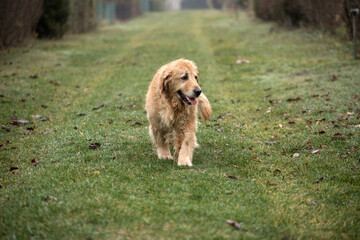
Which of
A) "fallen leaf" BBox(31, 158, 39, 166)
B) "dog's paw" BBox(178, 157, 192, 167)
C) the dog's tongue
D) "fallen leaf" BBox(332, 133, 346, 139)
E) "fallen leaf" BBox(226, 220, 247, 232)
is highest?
the dog's tongue

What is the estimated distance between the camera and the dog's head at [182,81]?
5.65 m

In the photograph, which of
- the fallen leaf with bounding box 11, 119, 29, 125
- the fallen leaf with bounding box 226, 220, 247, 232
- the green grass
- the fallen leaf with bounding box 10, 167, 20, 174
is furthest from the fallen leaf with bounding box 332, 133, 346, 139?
the fallen leaf with bounding box 11, 119, 29, 125

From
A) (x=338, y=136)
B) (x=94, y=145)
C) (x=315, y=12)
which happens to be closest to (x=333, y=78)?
(x=338, y=136)

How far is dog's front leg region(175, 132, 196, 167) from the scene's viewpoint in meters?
5.74

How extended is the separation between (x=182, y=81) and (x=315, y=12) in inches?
678

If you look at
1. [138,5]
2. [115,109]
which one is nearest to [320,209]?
[115,109]

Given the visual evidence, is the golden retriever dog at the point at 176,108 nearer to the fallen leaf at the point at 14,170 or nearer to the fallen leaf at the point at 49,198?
the fallen leaf at the point at 49,198

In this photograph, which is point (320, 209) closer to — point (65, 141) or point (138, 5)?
point (65, 141)

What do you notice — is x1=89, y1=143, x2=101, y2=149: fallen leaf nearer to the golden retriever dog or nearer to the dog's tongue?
the golden retriever dog

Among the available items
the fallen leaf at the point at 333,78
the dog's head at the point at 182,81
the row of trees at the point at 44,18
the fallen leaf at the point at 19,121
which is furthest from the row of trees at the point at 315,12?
the row of trees at the point at 44,18

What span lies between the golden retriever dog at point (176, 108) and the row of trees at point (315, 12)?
11345 millimetres

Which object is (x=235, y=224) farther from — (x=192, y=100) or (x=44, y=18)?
(x=44, y=18)

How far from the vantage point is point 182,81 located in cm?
571

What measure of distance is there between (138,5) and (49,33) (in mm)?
33909
